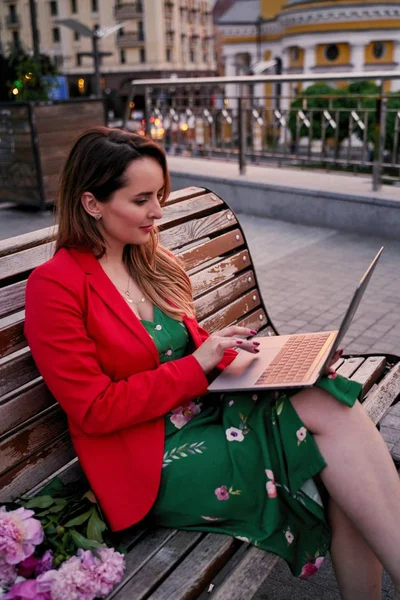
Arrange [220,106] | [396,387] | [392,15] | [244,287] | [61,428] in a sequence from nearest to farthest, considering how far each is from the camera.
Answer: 1. [61,428]
2. [396,387]
3. [244,287]
4. [220,106]
5. [392,15]

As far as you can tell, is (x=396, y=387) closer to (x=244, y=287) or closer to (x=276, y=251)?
(x=244, y=287)

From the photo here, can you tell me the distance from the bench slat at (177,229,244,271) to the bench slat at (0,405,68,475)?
1060 millimetres

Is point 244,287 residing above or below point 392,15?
below

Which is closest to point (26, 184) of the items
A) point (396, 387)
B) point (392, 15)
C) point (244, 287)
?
point (244, 287)

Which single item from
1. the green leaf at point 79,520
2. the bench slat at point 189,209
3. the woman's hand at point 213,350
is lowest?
the green leaf at point 79,520

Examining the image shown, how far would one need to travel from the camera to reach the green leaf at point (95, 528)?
1935 millimetres

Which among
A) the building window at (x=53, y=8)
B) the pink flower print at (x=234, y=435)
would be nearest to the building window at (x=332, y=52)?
the building window at (x=53, y=8)

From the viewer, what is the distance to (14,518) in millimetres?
1807

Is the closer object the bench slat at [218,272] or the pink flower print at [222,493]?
the pink flower print at [222,493]

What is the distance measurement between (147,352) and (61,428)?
379 mm

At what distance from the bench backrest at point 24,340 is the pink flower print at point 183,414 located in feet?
1.17

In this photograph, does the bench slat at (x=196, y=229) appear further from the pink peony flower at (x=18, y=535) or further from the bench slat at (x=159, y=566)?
the pink peony flower at (x=18, y=535)

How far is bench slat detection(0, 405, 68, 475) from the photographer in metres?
2.05

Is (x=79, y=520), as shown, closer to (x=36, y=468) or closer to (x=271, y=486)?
(x=36, y=468)
